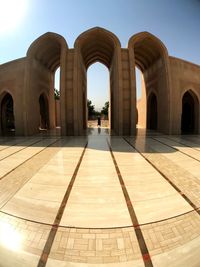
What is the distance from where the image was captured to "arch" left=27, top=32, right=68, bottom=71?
1334cm

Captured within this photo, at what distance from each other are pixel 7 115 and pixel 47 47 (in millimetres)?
9418

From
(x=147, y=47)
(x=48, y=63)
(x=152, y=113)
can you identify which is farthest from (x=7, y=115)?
(x=152, y=113)

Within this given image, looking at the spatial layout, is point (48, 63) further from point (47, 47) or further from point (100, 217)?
point (100, 217)

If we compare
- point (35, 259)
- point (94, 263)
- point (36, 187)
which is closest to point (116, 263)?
point (94, 263)

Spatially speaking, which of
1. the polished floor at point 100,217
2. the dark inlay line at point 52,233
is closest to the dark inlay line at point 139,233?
the polished floor at point 100,217

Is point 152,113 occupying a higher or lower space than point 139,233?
higher

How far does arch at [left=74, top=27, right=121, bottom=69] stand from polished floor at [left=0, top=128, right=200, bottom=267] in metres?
12.0

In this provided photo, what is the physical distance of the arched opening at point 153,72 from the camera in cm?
1346

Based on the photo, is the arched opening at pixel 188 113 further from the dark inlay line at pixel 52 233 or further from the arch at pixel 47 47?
the dark inlay line at pixel 52 233

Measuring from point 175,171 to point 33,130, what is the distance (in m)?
12.7

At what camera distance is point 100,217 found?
111 inches

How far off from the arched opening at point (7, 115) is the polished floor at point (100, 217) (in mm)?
14062

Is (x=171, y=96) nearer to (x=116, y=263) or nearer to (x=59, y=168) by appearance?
(x=59, y=168)

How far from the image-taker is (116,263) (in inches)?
78.9
